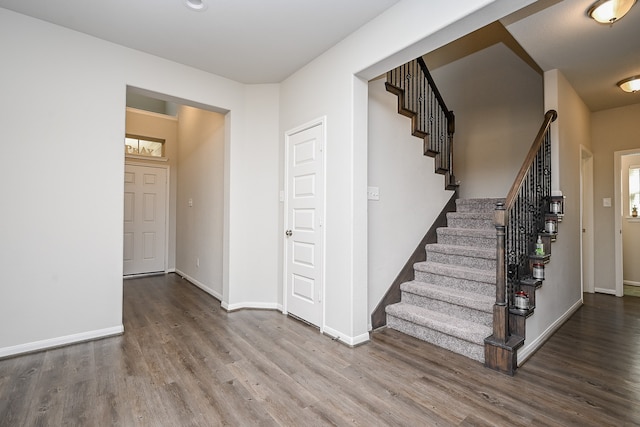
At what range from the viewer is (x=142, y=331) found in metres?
2.98

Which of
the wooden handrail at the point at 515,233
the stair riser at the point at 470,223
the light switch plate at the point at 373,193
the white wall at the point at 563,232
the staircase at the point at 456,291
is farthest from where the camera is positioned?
the stair riser at the point at 470,223

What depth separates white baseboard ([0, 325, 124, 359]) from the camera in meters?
2.45

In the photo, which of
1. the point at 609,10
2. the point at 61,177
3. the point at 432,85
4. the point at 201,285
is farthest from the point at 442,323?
the point at 61,177

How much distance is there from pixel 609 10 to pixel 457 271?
2.33m

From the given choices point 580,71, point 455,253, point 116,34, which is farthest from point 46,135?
point 580,71

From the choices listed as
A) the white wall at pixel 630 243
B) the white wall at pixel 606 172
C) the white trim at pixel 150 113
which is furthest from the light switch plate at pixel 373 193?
the white wall at pixel 630 243

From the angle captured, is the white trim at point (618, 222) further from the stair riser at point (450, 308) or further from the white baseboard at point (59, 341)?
the white baseboard at point (59, 341)

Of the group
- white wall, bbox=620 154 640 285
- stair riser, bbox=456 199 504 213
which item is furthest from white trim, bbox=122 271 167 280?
white wall, bbox=620 154 640 285

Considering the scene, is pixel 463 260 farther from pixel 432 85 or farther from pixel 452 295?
pixel 432 85

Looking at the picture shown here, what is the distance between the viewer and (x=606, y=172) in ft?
14.9

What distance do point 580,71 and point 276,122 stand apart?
334 cm

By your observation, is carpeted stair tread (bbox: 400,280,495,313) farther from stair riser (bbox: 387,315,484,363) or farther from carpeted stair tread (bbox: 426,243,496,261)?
carpeted stair tread (bbox: 426,243,496,261)

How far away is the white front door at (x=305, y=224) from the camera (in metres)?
3.07

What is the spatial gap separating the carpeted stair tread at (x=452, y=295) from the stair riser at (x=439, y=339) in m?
0.32
